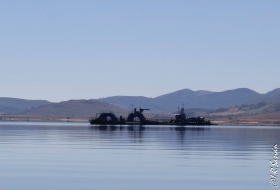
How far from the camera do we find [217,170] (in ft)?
159

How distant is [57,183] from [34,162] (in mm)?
12971

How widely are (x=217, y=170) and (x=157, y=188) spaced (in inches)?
416

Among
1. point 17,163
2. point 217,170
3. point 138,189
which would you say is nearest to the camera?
point 138,189

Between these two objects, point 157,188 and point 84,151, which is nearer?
point 157,188

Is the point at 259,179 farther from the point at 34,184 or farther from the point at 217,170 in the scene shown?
the point at 34,184

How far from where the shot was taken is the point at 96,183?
41.1 meters

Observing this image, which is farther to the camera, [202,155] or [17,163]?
[202,155]

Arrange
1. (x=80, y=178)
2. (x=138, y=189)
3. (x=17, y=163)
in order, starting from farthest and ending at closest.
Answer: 1. (x=17, y=163)
2. (x=80, y=178)
3. (x=138, y=189)

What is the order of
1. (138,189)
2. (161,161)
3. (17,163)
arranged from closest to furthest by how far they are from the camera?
(138,189) < (17,163) < (161,161)

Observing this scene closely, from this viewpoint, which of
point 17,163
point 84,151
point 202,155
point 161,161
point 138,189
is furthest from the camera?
point 84,151

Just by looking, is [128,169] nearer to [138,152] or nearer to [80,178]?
[80,178]

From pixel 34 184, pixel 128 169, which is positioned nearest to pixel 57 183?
pixel 34 184

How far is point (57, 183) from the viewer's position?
40812 millimetres

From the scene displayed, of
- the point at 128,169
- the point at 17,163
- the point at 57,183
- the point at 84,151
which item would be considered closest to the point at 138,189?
the point at 57,183
